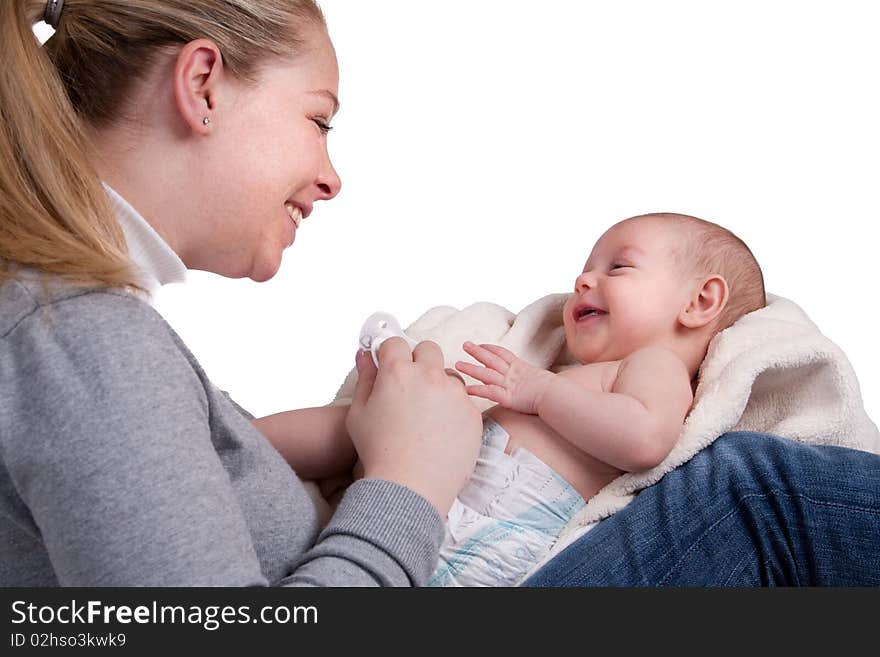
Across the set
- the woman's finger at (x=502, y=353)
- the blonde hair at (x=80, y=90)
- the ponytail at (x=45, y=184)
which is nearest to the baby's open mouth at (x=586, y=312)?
the woman's finger at (x=502, y=353)

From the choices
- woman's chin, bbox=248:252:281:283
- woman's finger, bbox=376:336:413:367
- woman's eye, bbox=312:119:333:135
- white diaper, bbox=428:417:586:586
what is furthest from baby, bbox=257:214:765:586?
woman's eye, bbox=312:119:333:135

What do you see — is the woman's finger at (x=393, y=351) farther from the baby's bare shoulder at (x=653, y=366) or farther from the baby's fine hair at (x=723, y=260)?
the baby's fine hair at (x=723, y=260)

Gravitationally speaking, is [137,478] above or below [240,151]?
below

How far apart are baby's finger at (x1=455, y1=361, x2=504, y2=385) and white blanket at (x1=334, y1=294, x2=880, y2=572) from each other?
0.14 metres

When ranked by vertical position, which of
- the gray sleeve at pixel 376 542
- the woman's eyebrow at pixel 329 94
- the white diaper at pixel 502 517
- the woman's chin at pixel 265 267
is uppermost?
the woman's eyebrow at pixel 329 94

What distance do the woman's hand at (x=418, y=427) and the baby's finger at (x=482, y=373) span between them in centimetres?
9

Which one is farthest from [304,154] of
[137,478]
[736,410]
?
[736,410]

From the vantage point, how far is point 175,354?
1.02m

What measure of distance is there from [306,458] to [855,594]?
75 centimetres

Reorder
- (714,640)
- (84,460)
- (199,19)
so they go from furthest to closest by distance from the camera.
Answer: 1. (199,19)
2. (714,640)
3. (84,460)

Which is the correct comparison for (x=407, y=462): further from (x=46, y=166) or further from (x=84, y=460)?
(x=46, y=166)

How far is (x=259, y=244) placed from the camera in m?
1.35

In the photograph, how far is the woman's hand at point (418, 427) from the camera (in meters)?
1.15

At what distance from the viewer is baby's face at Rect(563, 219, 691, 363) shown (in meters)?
1.62
